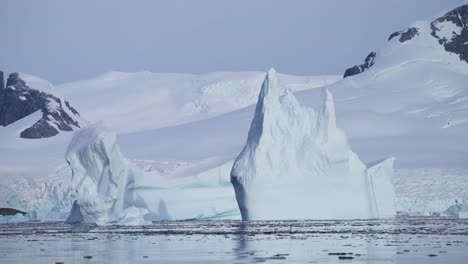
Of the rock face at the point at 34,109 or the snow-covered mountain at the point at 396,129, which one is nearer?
the snow-covered mountain at the point at 396,129

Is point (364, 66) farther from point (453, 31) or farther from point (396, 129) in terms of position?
point (396, 129)

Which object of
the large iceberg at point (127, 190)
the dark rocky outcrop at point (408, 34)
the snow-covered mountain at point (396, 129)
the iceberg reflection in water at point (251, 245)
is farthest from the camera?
the dark rocky outcrop at point (408, 34)

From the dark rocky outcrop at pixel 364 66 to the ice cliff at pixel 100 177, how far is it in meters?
75.6

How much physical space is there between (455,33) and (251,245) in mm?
85414

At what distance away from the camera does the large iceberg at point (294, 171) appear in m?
49.9

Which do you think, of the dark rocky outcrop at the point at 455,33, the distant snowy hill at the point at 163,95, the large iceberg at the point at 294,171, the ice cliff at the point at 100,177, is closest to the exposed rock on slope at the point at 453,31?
the dark rocky outcrop at the point at 455,33

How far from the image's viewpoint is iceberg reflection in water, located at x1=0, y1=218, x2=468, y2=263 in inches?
1148

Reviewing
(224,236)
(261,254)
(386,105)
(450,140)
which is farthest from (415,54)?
(261,254)

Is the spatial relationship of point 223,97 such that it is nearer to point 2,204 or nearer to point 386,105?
point 386,105

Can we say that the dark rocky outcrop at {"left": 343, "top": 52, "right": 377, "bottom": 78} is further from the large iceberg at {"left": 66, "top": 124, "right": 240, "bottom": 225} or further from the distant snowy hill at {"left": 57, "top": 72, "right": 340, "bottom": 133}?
the large iceberg at {"left": 66, "top": 124, "right": 240, "bottom": 225}

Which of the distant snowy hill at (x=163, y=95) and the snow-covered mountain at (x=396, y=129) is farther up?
the distant snowy hill at (x=163, y=95)

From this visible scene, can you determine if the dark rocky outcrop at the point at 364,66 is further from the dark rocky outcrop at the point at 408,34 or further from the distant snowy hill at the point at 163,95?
the distant snowy hill at the point at 163,95

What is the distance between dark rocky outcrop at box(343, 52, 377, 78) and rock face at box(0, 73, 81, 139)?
105 feet

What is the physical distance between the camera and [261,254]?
99.1 feet
